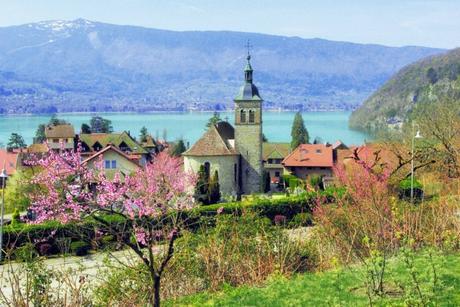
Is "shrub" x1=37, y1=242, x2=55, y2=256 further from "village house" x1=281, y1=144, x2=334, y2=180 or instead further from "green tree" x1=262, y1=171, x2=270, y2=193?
"village house" x1=281, y1=144, x2=334, y2=180

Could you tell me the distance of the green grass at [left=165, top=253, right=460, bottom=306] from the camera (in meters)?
9.38

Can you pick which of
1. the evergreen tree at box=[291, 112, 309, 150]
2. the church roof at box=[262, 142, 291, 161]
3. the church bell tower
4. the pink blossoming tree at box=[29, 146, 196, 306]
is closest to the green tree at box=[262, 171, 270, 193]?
the church bell tower

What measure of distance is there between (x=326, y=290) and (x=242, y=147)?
33568mm

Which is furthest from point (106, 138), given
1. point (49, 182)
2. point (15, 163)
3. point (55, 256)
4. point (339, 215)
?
point (49, 182)

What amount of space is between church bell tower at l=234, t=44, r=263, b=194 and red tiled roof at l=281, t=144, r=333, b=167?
30.9 feet

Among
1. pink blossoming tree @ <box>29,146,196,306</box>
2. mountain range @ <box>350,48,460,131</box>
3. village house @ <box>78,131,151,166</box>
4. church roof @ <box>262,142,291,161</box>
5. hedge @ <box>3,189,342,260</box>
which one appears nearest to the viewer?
pink blossoming tree @ <box>29,146,196,306</box>

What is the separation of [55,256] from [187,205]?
602 inches

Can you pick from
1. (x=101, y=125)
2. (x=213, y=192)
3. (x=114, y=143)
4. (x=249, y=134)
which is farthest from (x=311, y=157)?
(x=101, y=125)

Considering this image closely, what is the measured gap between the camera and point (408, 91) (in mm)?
155375

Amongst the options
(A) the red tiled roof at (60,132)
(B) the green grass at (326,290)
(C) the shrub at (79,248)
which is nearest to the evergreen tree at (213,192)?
(C) the shrub at (79,248)

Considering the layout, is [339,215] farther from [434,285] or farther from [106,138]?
[106,138]

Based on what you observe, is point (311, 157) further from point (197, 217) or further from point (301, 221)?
point (301, 221)

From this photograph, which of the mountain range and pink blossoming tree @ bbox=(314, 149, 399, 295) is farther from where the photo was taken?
the mountain range

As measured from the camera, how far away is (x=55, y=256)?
24.7 meters
